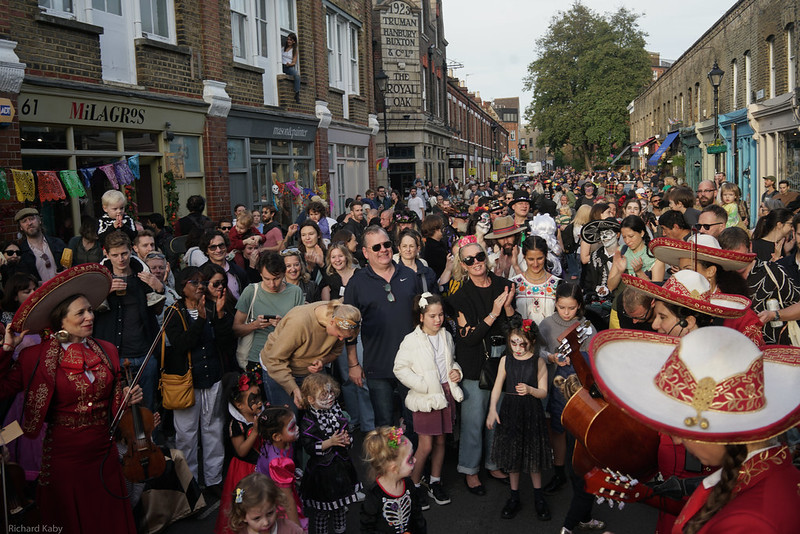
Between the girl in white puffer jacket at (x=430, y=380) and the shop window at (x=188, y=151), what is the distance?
8.17 metres

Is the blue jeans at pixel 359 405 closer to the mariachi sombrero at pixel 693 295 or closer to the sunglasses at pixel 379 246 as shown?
the sunglasses at pixel 379 246

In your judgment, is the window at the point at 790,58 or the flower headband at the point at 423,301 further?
the window at the point at 790,58

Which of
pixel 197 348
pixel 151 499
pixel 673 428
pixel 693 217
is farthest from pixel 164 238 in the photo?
pixel 673 428

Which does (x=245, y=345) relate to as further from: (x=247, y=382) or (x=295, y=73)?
(x=295, y=73)

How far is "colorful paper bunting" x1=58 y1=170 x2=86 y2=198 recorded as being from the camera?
8.89 meters

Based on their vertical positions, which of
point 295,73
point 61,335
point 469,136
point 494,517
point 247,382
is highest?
point 469,136

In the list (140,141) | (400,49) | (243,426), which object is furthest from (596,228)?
(400,49)

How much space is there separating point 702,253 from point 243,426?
11.1 feet

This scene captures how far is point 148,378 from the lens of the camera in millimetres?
5504

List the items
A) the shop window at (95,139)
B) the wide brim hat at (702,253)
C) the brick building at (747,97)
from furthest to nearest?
the brick building at (747,97) < the shop window at (95,139) < the wide brim hat at (702,253)

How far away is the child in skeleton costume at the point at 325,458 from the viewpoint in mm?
4570

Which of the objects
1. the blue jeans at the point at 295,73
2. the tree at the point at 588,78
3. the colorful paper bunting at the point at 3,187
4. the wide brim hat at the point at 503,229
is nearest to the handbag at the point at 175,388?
the wide brim hat at the point at 503,229

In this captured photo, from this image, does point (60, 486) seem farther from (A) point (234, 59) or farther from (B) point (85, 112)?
(A) point (234, 59)

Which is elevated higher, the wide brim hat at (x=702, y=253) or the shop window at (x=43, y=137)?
the shop window at (x=43, y=137)
